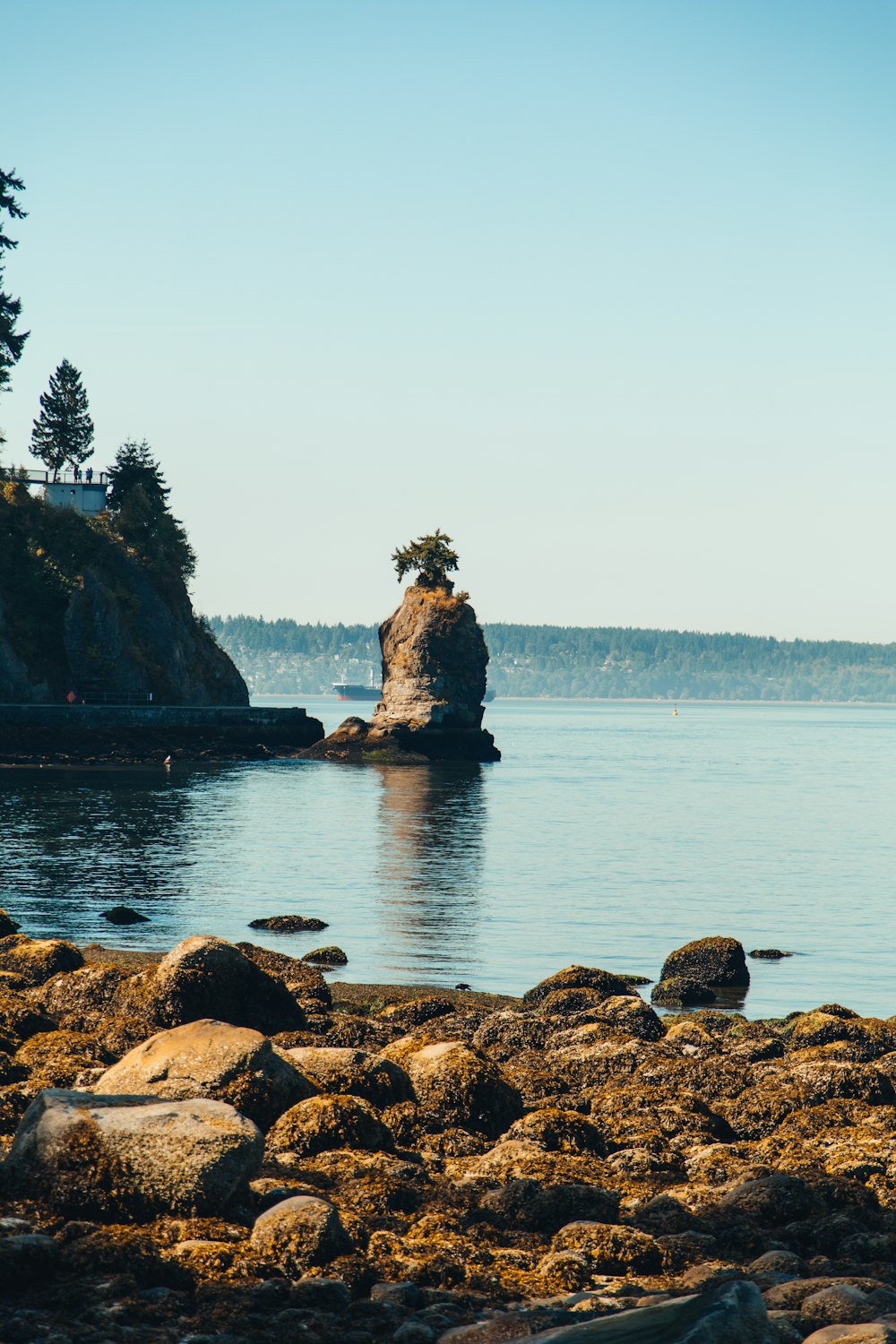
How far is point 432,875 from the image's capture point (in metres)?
42.2

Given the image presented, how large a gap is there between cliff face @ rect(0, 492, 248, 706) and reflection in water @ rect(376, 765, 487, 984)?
2784cm

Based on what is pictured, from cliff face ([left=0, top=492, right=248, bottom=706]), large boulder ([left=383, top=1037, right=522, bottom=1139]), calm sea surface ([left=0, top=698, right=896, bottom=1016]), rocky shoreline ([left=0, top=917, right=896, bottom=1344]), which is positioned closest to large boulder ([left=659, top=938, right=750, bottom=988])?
calm sea surface ([left=0, top=698, right=896, bottom=1016])

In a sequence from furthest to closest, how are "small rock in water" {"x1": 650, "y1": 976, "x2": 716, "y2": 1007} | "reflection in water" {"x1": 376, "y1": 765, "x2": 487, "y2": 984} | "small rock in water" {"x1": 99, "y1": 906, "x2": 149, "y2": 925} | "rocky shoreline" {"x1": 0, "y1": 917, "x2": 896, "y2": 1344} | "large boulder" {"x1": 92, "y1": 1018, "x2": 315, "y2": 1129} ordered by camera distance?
"small rock in water" {"x1": 99, "y1": 906, "x2": 149, "y2": 925} → "reflection in water" {"x1": 376, "y1": 765, "x2": 487, "y2": 984} → "small rock in water" {"x1": 650, "y1": 976, "x2": 716, "y2": 1007} → "large boulder" {"x1": 92, "y1": 1018, "x2": 315, "y2": 1129} → "rocky shoreline" {"x1": 0, "y1": 917, "x2": 896, "y2": 1344}

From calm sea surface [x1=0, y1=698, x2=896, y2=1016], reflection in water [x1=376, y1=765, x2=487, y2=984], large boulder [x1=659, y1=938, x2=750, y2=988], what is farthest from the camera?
calm sea surface [x1=0, y1=698, x2=896, y2=1016]

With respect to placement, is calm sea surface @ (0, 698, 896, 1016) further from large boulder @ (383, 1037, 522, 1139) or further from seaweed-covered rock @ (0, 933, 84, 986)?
large boulder @ (383, 1037, 522, 1139)

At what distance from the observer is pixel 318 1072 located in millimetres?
12344

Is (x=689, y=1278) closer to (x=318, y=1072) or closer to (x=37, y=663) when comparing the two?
(x=318, y=1072)

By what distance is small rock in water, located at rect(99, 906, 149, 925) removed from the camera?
30234 mm

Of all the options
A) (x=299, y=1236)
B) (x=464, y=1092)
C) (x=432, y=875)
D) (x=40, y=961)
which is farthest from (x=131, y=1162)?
(x=432, y=875)

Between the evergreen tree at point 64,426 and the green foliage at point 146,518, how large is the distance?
6420 millimetres

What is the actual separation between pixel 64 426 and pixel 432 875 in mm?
86206

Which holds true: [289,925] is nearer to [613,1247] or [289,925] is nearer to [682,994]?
[682,994]

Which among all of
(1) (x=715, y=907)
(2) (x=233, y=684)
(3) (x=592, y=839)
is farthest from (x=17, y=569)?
(1) (x=715, y=907)

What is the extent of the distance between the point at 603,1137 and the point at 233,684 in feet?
346
